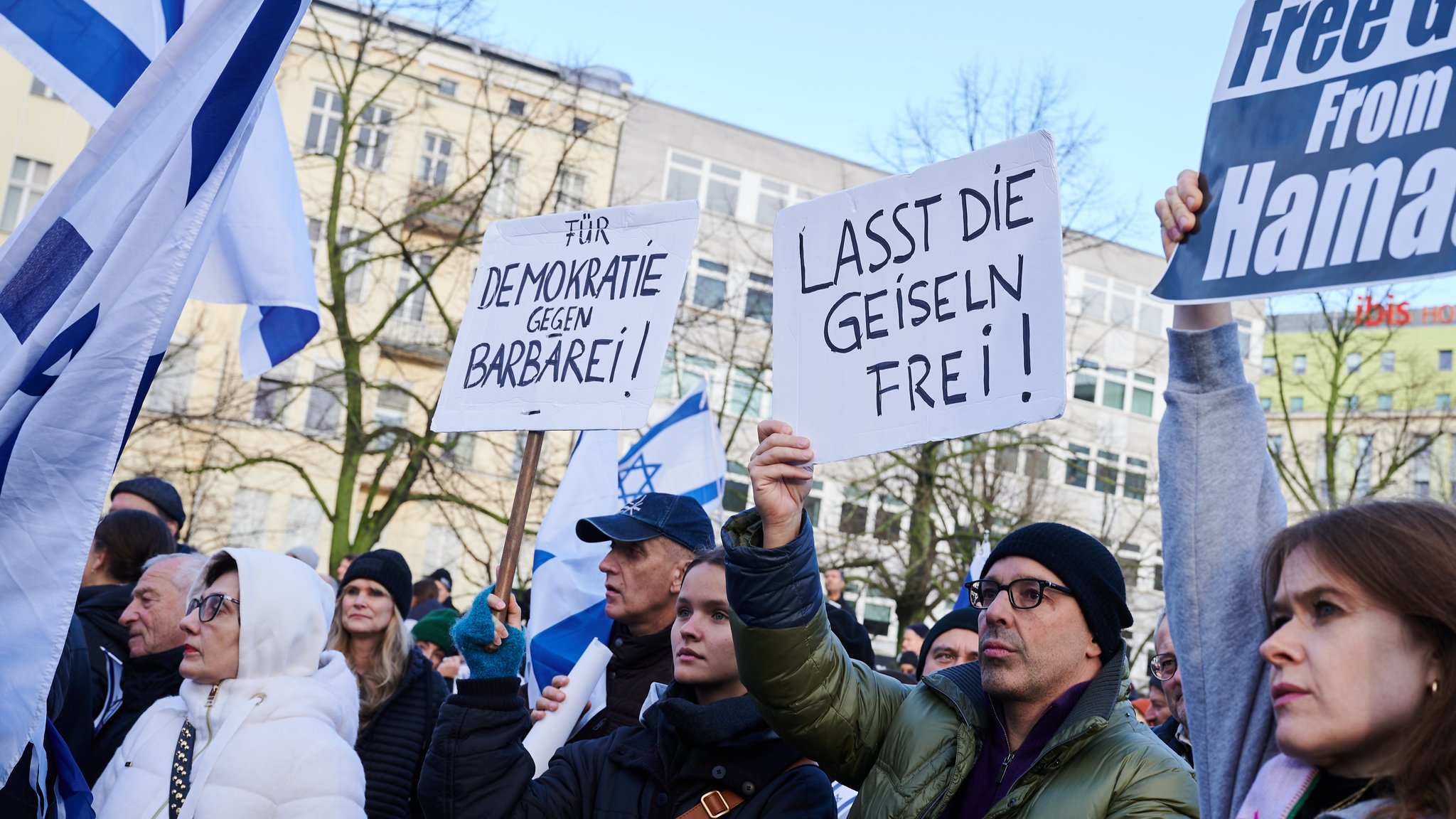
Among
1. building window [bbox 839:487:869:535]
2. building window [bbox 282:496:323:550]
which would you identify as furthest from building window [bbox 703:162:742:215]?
building window [bbox 282:496:323:550]

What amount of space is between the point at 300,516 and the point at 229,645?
28.4m

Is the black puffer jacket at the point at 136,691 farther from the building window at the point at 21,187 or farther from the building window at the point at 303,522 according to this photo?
the building window at the point at 21,187

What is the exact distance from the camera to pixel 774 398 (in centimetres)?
336

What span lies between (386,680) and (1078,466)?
16.7m

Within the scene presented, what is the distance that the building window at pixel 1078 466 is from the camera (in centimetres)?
2061

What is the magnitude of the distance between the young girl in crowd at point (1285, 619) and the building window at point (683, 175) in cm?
3144

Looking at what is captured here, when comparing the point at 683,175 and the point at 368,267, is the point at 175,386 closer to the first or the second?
the point at 368,267

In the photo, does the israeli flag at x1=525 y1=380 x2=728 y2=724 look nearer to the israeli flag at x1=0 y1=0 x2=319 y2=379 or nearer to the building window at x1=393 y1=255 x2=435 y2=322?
the israeli flag at x1=0 y1=0 x2=319 y2=379

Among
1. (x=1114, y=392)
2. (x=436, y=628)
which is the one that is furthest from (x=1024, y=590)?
(x=1114, y=392)

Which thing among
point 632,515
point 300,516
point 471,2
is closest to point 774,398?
point 632,515

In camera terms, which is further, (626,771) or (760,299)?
(760,299)

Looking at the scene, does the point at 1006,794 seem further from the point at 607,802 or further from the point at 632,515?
the point at 632,515

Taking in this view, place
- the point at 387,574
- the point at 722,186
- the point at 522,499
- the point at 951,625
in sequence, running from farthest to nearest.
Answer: the point at 722,186
the point at 951,625
the point at 387,574
the point at 522,499

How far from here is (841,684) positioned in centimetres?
306
